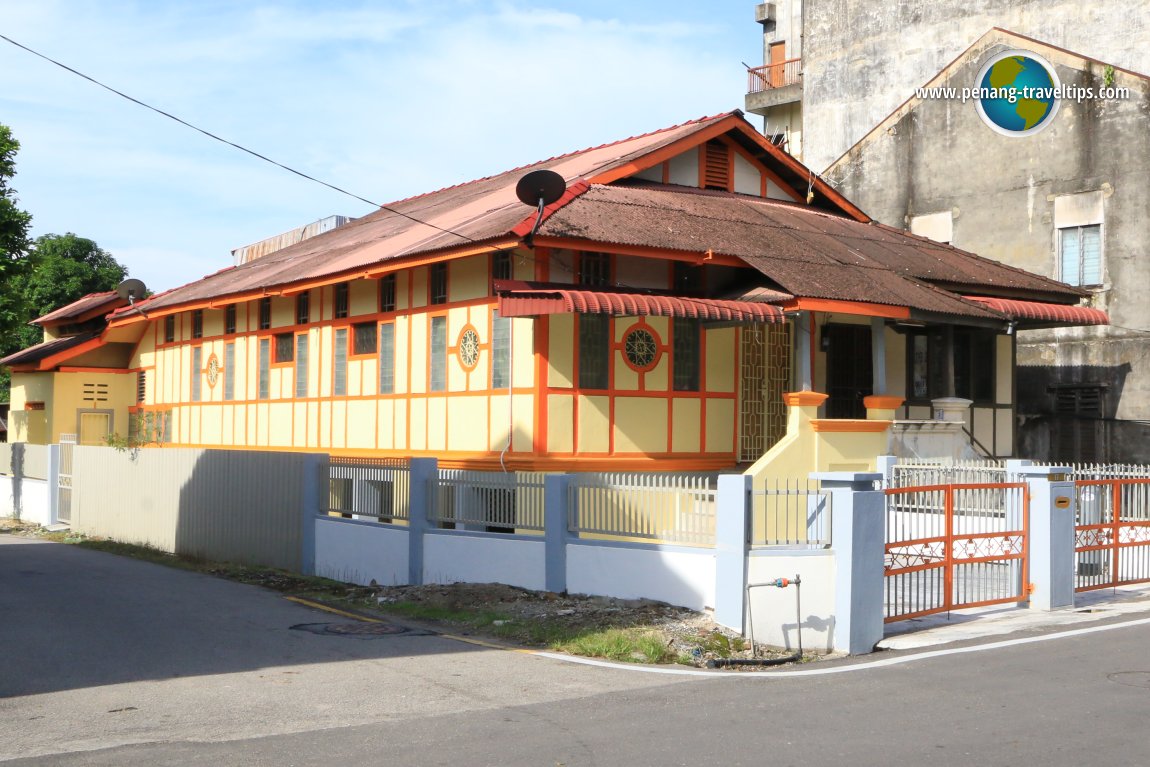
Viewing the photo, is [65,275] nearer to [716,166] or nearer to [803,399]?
[716,166]

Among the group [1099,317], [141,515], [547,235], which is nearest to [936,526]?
[547,235]

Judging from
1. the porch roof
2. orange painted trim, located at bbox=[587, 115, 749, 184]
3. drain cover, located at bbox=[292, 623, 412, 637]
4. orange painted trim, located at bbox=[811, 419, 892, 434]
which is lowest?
drain cover, located at bbox=[292, 623, 412, 637]

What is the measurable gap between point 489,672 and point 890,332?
562 inches

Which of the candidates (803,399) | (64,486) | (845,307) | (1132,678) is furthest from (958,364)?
(64,486)

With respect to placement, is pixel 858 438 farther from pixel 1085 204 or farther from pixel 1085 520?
pixel 1085 204

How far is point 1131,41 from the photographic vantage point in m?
30.2

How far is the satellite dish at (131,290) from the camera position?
32.4 m

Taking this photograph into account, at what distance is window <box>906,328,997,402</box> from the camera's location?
76.1ft

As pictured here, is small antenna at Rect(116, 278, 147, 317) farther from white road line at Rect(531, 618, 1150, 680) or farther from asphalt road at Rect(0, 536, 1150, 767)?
white road line at Rect(531, 618, 1150, 680)

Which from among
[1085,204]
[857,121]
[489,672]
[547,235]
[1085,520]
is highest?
[857,121]

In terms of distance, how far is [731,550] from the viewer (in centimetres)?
1240

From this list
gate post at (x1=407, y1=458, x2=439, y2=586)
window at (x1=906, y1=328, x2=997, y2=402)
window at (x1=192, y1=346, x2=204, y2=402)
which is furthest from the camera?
window at (x1=192, y1=346, x2=204, y2=402)

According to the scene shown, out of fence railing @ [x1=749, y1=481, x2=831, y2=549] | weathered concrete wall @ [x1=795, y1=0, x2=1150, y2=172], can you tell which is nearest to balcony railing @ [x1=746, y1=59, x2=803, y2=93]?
weathered concrete wall @ [x1=795, y1=0, x2=1150, y2=172]

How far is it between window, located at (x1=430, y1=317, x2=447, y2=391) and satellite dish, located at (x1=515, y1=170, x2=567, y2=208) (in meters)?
3.36
